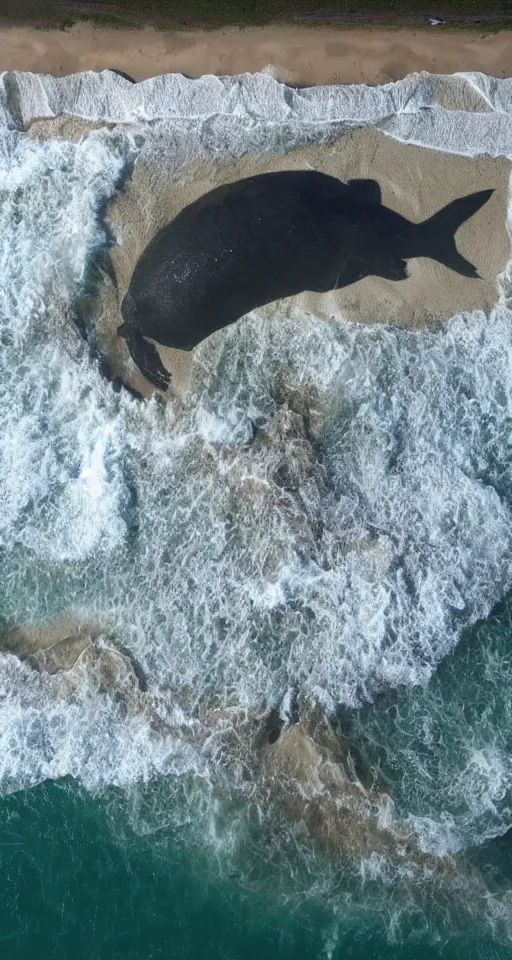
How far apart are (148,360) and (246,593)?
278 centimetres

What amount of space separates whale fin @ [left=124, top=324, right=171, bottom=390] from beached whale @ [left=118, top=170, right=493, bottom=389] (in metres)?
0.02

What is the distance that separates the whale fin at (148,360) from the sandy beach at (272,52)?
3004 mm

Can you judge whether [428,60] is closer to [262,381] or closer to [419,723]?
[262,381]

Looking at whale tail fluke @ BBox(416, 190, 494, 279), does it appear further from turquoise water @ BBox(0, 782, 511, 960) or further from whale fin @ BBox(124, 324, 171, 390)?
turquoise water @ BBox(0, 782, 511, 960)

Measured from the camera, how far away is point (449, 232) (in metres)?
6.54

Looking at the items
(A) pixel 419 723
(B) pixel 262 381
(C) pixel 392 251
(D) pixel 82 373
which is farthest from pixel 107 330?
(A) pixel 419 723

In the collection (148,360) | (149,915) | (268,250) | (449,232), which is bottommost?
(149,915)

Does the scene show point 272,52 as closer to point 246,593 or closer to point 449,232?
point 449,232

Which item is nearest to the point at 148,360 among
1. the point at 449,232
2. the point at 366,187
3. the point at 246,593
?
the point at 246,593

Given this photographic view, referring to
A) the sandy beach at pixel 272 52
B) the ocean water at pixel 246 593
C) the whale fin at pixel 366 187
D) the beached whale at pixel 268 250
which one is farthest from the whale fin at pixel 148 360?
the sandy beach at pixel 272 52

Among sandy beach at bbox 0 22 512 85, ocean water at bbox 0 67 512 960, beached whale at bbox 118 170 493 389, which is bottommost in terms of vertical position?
ocean water at bbox 0 67 512 960

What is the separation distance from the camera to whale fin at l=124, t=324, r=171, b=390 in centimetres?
658

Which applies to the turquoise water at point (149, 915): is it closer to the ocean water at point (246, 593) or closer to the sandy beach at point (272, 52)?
the ocean water at point (246, 593)

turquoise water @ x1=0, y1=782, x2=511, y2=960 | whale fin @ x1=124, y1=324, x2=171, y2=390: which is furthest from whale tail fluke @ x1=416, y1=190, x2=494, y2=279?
turquoise water @ x1=0, y1=782, x2=511, y2=960
